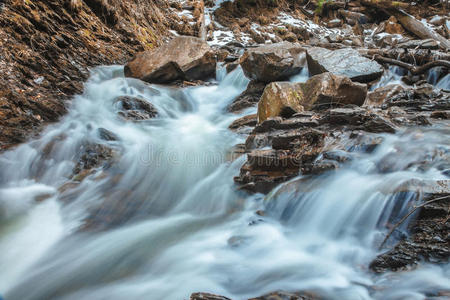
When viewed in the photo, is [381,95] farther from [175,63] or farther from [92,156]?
[92,156]

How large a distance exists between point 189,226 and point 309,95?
279 centimetres

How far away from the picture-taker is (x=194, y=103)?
6.95 meters

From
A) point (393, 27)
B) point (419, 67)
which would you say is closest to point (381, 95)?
point (419, 67)

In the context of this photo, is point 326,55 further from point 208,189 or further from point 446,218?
point 446,218

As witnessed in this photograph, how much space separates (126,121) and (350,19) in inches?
849

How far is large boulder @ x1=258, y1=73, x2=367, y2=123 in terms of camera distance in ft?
14.2

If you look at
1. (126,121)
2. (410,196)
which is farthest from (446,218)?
(126,121)

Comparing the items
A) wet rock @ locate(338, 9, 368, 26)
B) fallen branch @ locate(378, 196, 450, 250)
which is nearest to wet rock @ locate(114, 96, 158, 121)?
fallen branch @ locate(378, 196, 450, 250)

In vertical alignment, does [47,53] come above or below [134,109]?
above

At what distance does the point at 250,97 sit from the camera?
6.61m

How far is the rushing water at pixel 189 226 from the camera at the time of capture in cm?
228

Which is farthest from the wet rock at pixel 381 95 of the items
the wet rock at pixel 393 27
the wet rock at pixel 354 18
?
the wet rock at pixel 354 18

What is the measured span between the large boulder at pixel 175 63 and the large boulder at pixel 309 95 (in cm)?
333

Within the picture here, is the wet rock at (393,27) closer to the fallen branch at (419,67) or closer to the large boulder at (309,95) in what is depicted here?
the fallen branch at (419,67)
